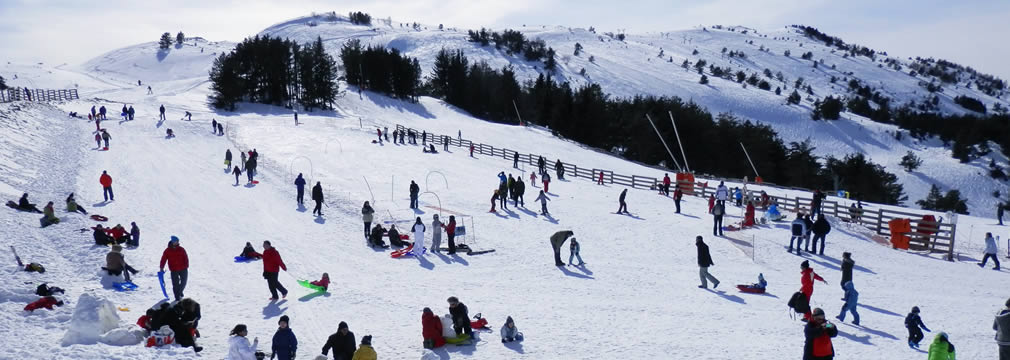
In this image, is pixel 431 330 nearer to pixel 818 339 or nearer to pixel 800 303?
pixel 818 339

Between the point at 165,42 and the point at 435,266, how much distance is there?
134264 millimetres

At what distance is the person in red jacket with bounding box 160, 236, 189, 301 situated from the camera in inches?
526

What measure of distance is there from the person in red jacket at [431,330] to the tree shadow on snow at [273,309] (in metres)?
3.54

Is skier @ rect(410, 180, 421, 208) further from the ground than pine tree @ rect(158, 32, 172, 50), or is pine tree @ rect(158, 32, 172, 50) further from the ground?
pine tree @ rect(158, 32, 172, 50)

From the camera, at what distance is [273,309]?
44.5 ft

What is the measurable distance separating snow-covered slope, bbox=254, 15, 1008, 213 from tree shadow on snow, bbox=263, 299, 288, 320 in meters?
68.0

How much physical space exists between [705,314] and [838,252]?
10242 millimetres

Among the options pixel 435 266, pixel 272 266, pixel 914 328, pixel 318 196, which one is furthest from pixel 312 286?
pixel 914 328

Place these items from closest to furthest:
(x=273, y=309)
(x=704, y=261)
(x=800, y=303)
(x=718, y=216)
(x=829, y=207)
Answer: (x=800, y=303), (x=273, y=309), (x=704, y=261), (x=718, y=216), (x=829, y=207)

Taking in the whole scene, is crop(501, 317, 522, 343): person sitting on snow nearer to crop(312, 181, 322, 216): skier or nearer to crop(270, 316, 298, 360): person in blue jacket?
crop(270, 316, 298, 360): person in blue jacket

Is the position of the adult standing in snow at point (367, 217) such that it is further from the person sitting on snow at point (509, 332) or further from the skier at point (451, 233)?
the person sitting on snow at point (509, 332)

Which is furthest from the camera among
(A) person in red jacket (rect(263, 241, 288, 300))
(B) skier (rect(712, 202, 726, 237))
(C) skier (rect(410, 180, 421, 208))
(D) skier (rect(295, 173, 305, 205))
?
(D) skier (rect(295, 173, 305, 205))

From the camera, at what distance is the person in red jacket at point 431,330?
456 inches

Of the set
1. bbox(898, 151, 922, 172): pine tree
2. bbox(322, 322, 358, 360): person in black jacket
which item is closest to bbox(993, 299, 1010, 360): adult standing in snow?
bbox(322, 322, 358, 360): person in black jacket
